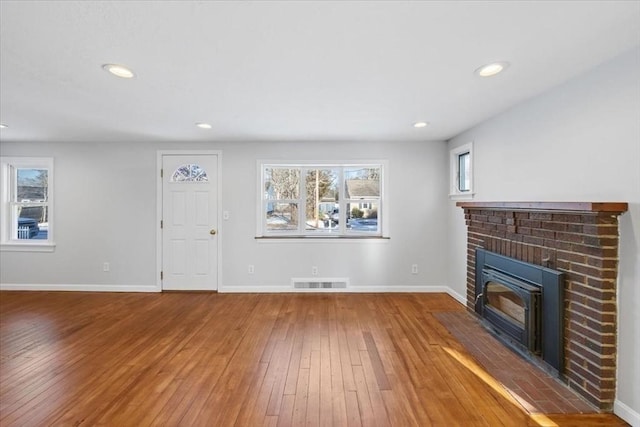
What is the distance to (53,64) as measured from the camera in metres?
1.96

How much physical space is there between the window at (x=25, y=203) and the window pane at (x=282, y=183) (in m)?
3.35

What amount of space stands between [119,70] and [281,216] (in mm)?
2816

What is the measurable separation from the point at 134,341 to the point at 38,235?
3223mm

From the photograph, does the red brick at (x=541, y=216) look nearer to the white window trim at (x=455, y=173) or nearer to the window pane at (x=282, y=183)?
the white window trim at (x=455, y=173)

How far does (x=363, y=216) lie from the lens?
4504mm

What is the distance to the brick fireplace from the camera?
183cm

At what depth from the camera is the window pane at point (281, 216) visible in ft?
14.8

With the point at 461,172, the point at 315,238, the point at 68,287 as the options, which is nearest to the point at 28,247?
the point at 68,287

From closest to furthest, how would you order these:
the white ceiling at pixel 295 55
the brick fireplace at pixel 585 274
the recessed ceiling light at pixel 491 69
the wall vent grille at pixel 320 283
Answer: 1. the white ceiling at pixel 295 55
2. the brick fireplace at pixel 585 274
3. the recessed ceiling light at pixel 491 69
4. the wall vent grille at pixel 320 283

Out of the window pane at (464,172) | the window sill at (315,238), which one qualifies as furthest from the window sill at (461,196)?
the window sill at (315,238)

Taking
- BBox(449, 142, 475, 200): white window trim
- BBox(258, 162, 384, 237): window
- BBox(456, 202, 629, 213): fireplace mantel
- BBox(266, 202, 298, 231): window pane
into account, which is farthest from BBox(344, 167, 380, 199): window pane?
BBox(456, 202, 629, 213): fireplace mantel

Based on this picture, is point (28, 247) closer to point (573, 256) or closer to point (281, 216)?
point (281, 216)

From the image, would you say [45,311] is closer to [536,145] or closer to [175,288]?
[175,288]

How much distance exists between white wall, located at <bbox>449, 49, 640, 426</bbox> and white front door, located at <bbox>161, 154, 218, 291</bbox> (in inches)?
153
